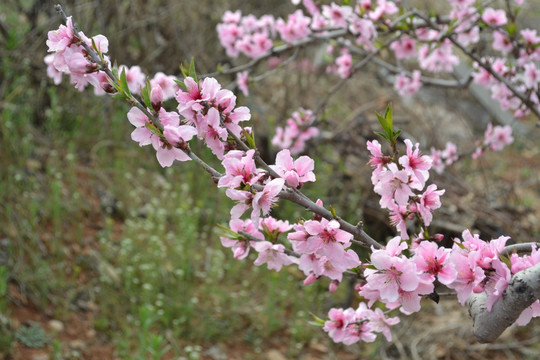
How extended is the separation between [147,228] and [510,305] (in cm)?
290

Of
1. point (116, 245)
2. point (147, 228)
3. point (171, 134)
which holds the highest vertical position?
point (171, 134)

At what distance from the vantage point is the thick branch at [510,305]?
3.64 feet

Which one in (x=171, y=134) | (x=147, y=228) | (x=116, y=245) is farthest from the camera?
(x=116, y=245)

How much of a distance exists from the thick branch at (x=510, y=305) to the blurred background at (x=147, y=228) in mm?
1617

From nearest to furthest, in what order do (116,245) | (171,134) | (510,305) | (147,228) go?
(510,305)
(171,134)
(147,228)
(116,245)

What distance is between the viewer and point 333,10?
279cm

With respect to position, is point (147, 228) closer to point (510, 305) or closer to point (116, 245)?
point (116, 245)

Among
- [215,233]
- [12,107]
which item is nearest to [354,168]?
[215,233]

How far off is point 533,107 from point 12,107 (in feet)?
11.5

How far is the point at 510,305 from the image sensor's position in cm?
114

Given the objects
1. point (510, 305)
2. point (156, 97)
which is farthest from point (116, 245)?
point (510, 305)

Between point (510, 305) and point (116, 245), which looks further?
point (116, 245)

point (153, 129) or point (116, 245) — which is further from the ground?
point (153, 129)

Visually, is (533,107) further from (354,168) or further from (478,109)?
(478,109)
